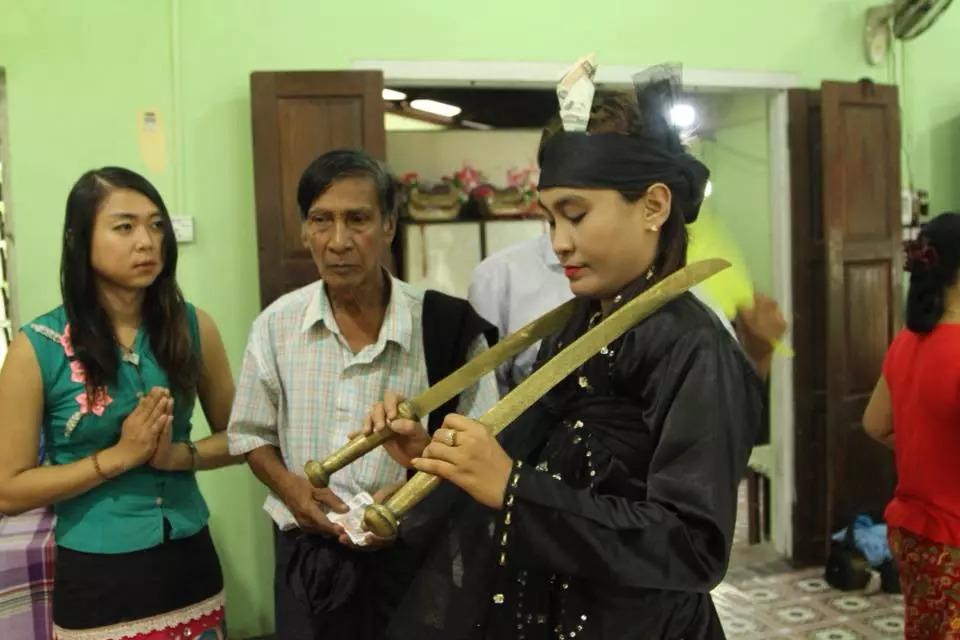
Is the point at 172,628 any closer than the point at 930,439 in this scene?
Yes

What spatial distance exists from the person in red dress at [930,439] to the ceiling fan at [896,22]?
6.49 feet

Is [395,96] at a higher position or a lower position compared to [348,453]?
higher

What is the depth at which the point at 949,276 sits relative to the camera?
6.07 ft

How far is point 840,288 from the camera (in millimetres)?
3379

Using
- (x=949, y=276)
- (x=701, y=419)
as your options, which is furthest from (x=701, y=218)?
(x=949, y=276)

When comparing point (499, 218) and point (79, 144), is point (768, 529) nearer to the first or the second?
point (499, 218)

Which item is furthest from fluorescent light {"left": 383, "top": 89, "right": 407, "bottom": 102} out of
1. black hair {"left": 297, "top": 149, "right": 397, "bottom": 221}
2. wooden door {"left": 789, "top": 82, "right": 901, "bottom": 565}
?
black hair {"left": 297, "top": 149, "right": 397, "bottom": 221}

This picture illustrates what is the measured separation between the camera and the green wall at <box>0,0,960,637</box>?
272 cm

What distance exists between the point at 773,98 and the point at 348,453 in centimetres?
309

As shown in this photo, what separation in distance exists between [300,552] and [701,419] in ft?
2.59

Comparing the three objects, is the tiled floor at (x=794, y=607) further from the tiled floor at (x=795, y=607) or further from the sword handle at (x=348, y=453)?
the sword handle at (x=348, y=453)

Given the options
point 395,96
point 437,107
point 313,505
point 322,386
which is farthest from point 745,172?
point 313,505

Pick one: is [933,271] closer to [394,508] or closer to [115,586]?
[394,508]

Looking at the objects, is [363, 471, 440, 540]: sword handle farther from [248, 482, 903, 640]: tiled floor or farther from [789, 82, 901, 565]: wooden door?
[789, 82, 901, 565]: wooden door
